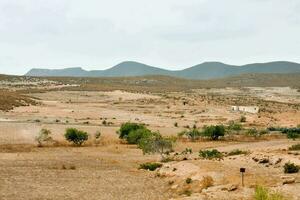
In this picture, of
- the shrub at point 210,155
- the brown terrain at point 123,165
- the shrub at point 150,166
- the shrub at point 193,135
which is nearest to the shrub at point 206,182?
the brown terrain at point 123,165

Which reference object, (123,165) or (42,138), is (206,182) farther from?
(42,138)

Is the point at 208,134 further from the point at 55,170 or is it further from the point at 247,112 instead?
the point at 247,112

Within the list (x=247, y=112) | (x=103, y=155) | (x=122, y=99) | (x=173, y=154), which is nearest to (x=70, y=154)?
(x=103, y=155)

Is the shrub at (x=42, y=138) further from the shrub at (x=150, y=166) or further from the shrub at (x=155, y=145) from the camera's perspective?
the shrub at (x=150, y=166)

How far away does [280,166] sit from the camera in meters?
41.0

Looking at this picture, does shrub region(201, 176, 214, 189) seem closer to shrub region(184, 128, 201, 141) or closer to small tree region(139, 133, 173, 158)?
small tree region(139, 133, 173, 158)

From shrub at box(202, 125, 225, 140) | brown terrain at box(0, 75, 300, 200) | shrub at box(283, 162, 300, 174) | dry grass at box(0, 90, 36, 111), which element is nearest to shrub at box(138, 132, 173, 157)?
brown terrain at box(0, 75, 300, 200)

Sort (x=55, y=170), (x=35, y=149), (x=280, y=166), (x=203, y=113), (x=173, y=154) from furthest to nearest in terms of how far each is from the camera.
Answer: (x=203, y=113) → (x=35, y=149) → (x=173, y=154) → (x=55, y=170) → (x=280, y=166)

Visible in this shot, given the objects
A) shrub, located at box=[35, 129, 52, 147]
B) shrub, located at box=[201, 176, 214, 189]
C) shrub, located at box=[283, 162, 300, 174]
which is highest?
shrub, located at box=[283, 162, 300, 174]

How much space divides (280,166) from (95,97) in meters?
113

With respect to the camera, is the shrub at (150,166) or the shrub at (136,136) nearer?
the shrub at (150,166)

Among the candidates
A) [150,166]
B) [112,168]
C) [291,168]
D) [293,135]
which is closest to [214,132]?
[293,135]

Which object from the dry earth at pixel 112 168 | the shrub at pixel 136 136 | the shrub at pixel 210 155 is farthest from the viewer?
the shrub at pixel 136 136

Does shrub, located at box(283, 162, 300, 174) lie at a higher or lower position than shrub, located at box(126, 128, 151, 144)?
higher
